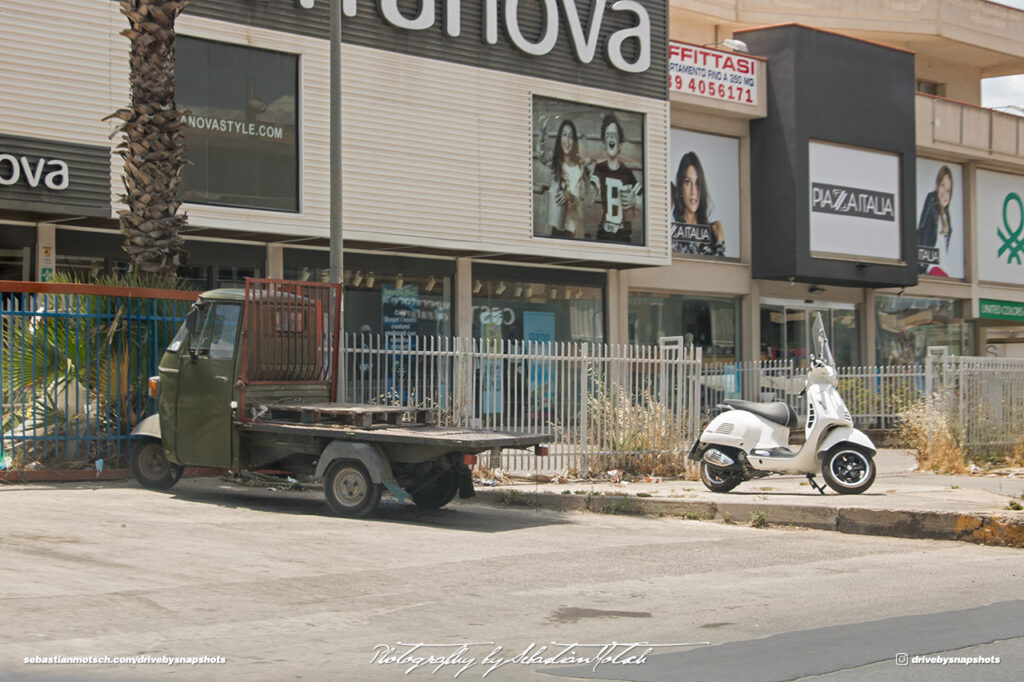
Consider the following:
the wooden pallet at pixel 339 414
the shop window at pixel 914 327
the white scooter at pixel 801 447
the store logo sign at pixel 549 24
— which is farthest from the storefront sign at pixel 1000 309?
the wooden pallet at pixel 339 414

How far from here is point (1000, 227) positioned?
105 feet

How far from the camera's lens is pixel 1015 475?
15859mm

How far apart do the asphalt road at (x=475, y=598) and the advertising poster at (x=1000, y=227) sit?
76.8 ft

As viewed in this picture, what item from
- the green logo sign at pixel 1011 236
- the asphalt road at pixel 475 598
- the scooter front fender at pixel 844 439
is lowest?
the asphalt road at pixel 475 598

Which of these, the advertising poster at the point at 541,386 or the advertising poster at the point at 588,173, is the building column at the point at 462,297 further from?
the advertising poster at the point at 541,386

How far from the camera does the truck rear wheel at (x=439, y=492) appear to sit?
1157 cm

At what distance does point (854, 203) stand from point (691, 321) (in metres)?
→ 4.77

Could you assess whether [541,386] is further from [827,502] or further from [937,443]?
[937,443]

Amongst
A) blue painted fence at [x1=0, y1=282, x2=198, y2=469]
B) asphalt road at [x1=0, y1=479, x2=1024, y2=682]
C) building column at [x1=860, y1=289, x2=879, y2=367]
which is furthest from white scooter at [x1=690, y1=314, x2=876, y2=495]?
building column at [x1=860, y1=289, x2=879, y2=367]

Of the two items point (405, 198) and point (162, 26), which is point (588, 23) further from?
point (162, 26)

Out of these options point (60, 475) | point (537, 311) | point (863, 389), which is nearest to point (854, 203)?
point (863, 389)

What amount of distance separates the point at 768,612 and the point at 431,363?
25.9ft

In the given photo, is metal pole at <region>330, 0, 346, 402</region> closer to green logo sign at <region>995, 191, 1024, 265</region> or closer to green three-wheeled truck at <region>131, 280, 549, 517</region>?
green three-wheeled truck at <region>131, 280, 549, 517</region>

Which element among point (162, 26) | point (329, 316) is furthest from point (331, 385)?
point (162, 26)
